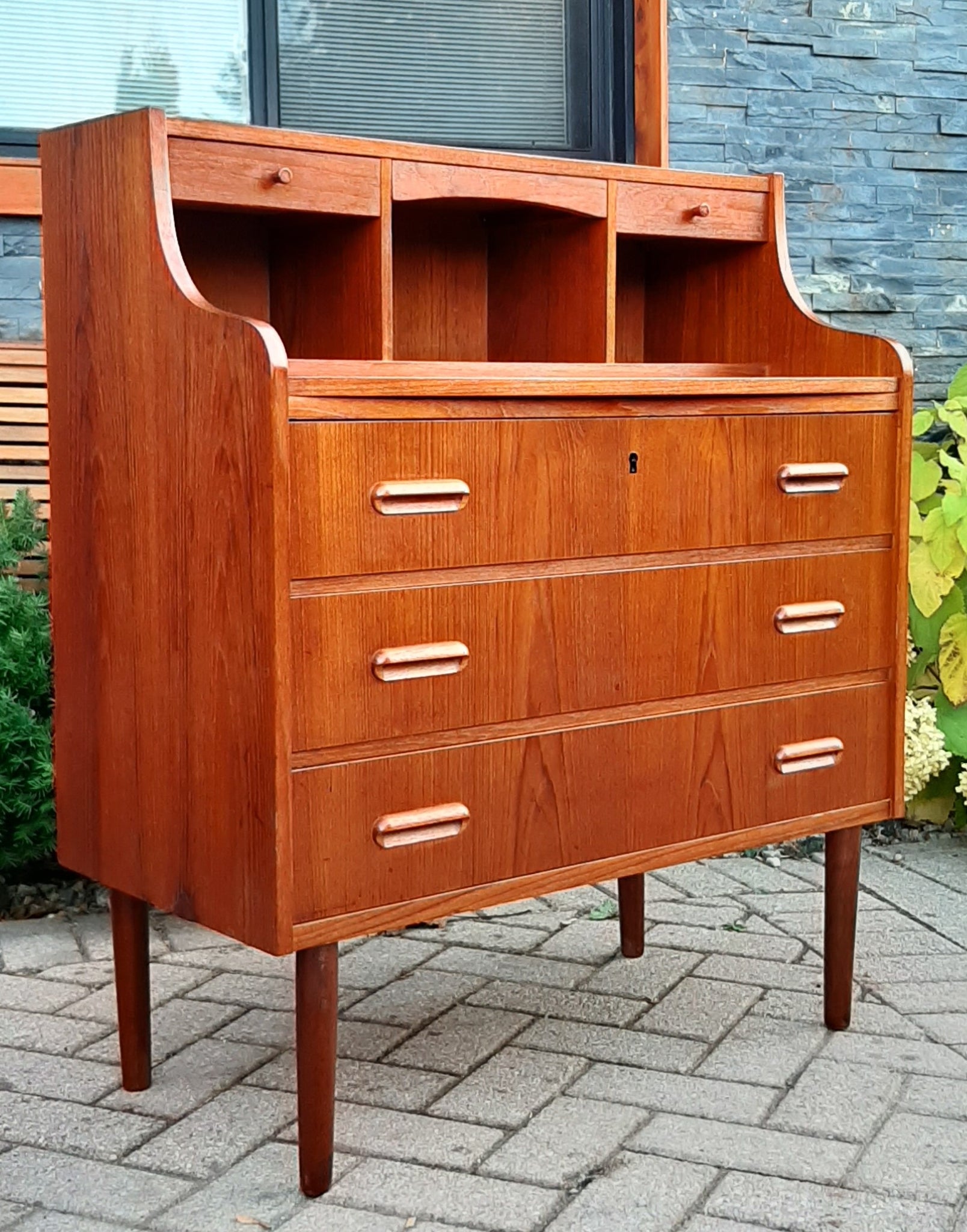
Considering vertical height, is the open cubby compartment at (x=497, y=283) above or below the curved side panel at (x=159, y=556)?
above

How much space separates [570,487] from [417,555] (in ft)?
0.95

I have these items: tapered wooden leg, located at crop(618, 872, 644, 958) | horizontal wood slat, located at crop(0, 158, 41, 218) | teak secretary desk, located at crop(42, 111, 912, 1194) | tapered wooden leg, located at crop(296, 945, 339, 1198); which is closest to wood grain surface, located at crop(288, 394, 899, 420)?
teak secretary desk, located at crop(42, 111, 912, 1194)

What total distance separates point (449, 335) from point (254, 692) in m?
1.09

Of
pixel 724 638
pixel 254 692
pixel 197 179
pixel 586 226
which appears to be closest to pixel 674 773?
pixel 724 638

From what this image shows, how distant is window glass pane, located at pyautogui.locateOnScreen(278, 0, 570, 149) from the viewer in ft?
13.7

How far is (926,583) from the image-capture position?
13.9ft

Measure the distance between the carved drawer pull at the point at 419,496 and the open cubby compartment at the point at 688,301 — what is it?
938 millimetres

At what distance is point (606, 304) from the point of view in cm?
286

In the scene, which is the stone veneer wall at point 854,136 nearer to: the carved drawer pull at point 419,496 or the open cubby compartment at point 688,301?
the open cubby compartment at point 688,301

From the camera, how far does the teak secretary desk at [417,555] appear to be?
2234 millimetres

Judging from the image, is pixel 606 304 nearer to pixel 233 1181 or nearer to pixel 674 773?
pixel 674 773

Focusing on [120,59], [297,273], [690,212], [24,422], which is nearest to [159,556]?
[297,273]

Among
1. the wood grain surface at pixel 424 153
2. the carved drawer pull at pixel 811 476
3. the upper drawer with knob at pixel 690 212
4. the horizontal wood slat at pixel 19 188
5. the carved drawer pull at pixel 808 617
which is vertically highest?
the horizontal wood slat at pixel 19 188

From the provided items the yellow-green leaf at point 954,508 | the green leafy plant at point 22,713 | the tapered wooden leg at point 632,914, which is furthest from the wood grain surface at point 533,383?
the green leafy plant at point 22,713
